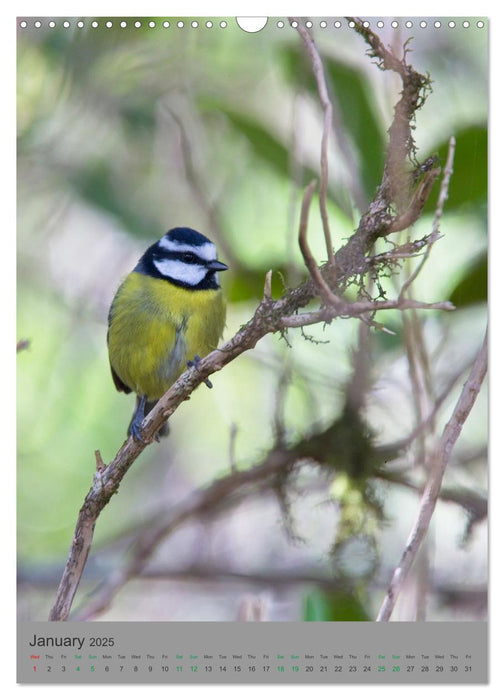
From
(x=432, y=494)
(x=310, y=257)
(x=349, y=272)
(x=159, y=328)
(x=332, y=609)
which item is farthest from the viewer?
(x=159, y=328)

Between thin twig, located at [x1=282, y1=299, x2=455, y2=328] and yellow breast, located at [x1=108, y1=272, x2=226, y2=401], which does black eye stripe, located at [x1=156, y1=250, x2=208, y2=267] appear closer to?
yellow breast, located at [x1=108, y1=272, x2=226, y2=401]

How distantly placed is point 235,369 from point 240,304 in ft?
0.52

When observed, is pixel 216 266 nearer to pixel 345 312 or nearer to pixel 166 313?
pixel 166 313

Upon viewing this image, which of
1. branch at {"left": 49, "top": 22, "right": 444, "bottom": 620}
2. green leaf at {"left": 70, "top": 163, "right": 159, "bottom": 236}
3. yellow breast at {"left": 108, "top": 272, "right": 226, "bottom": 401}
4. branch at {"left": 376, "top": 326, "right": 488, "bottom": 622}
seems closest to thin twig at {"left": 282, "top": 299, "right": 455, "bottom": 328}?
branch at {"left": 49, "top": 22, "right": 444, "bottom": 620}

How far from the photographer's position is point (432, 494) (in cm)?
140

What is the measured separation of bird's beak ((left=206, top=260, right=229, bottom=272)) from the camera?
1.86 metres

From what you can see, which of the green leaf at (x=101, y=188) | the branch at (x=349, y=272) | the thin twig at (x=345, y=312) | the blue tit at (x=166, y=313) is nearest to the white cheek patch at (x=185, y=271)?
the blue tit at (x=166, y=313)

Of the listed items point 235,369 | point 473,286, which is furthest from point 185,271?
point 473,286

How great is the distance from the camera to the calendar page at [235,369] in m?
1.58

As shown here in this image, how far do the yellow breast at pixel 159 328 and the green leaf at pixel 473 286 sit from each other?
1.78 ft

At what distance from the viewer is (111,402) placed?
2.06 m

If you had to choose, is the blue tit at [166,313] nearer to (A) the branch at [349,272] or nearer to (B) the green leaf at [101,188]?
(B) the green leaf at [101,188]

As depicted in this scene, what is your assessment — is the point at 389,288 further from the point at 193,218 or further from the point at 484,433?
the point at 193,218

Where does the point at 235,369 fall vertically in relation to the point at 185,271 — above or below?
below
